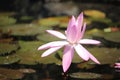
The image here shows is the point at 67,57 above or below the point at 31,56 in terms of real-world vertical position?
above

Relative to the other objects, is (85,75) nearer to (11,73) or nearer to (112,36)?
(11,73)

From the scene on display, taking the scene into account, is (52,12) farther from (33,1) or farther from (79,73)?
(79,73)

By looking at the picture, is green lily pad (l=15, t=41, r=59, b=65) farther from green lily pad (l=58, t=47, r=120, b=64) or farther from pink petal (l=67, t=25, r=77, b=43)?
pink petal (l=67, t=25, r=77, b=43)

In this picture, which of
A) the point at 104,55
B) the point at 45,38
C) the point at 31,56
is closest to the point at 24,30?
the point at 45,38

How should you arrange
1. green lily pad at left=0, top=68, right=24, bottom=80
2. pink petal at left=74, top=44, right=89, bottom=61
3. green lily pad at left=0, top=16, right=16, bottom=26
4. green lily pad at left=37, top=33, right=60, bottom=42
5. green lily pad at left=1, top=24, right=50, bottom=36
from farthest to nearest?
1. green lily pad at left=0, top=16, right=16, bottom=26
2. green lily pad at left=1, top=24, right=50, bottom=36
3. green lily pad at left=37, top=33, right=60, bottom=42
4. green lily pad at left=0, top=68, right=24, bottom=80
5. pink petal at left=74, top=44, right=89, bottom=61

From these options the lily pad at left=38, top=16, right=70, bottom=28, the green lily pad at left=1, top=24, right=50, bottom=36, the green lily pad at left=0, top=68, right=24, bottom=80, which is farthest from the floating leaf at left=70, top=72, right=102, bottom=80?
the lily pad at left=38, top=16, right=70, bottom=28

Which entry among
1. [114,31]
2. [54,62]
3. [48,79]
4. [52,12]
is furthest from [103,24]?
[48,79]

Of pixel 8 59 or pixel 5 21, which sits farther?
pixel 5 21

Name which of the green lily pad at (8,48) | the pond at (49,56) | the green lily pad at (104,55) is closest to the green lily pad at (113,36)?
the pond at (49,56)
